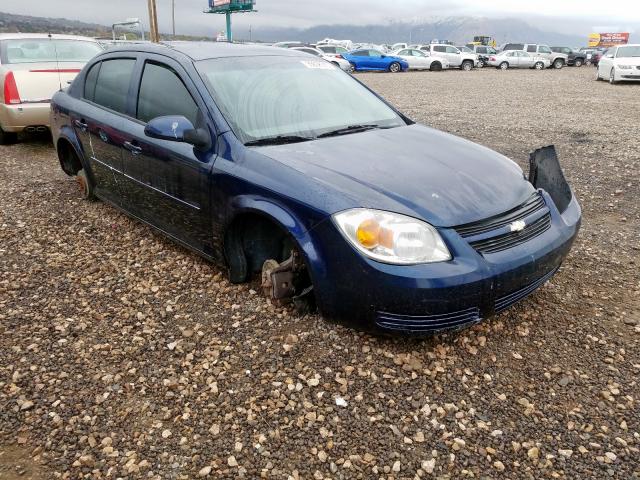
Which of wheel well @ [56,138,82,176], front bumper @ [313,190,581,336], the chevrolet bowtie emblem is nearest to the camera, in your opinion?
front bumper @ [313,190,581,336]

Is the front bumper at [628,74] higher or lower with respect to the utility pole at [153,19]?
lower

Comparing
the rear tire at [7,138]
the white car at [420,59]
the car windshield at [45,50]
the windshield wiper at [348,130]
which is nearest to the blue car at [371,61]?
the white car at [420,59]

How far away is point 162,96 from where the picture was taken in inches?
142

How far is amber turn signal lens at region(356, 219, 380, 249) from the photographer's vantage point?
97.7 inches

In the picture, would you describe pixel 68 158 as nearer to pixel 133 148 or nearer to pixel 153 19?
pixel 133 148

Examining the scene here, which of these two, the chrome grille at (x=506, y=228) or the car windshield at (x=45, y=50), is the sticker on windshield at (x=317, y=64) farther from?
the car windshield at (x=45, y=50)

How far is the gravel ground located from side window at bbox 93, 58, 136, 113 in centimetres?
117

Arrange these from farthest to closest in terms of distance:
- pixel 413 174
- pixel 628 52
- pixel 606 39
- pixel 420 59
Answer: pixel 606 39
pixel 420 59
pixel 628 52
pixel 413 174

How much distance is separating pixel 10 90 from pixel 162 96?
4.42m

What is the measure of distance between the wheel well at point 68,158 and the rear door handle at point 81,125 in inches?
20.0

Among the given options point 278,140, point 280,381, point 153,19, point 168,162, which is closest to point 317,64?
point 278,140

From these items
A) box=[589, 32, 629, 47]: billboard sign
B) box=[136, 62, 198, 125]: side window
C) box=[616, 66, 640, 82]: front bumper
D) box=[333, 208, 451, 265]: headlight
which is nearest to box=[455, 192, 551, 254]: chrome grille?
box=[333, 208, 451, 265]: headlight

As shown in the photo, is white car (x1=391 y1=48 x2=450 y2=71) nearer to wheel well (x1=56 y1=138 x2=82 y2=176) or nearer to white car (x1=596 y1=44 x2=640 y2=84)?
white car (x1=596 y1=44 x2=640 y2=84)

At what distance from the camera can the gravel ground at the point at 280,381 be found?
2184 mm
